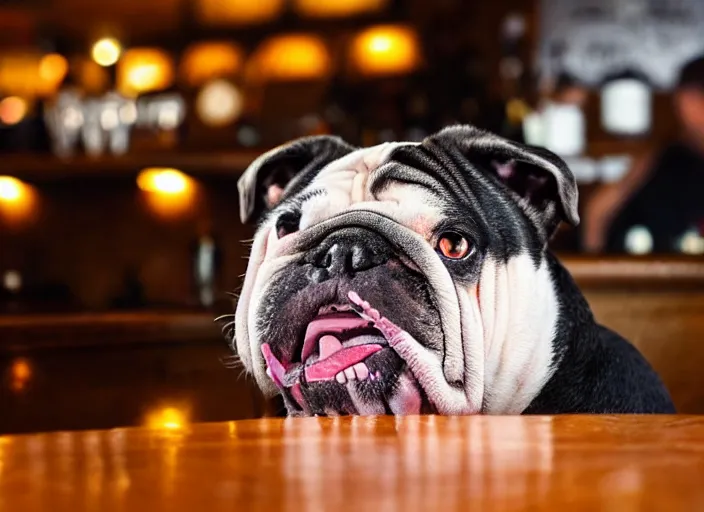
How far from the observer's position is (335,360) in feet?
2.27

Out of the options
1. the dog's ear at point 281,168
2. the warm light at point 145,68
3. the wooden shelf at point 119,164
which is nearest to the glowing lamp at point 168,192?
the wooden shelf at point 119,164

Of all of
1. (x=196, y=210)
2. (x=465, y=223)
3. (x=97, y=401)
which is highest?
(x=465, y=223)

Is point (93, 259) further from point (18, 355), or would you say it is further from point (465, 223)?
point (465, 223)

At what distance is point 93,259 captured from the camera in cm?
291

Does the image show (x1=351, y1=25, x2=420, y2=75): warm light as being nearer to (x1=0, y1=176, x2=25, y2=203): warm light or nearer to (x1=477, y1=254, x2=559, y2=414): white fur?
(x1=0, y1=176, x2=25, y2=203): warm light

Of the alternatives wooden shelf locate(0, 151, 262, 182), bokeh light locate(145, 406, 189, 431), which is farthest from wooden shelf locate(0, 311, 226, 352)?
wooden shelf locate(0, 151, 262, 182)

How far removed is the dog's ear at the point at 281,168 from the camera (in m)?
0.86

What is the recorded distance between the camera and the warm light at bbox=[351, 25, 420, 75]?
319cm

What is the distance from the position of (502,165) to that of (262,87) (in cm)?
257

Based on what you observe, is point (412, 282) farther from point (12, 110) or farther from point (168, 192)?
point (12, 110)

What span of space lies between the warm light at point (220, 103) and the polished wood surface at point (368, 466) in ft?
8.61

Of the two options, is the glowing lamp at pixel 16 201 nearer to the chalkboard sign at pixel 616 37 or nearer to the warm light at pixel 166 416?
the warm light at pixel 166 416

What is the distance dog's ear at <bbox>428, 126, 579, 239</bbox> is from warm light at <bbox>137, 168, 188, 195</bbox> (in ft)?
6.43

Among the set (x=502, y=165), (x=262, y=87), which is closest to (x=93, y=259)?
(x=262, y=87)
